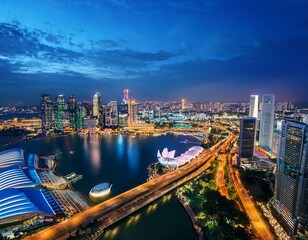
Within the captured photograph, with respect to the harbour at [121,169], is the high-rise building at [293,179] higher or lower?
higher

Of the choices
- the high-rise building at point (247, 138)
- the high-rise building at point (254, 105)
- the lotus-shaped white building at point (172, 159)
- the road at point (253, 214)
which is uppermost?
the high-rise building at point (254, 105)

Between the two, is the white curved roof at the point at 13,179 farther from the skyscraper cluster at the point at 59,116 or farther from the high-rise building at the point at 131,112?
the high-rise building at the point at 131,112

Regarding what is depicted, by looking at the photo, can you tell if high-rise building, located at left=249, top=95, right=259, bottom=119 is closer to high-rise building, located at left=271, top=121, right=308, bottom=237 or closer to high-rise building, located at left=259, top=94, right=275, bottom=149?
high-rise building, located at left=259, top=94, right=275, bottom=149

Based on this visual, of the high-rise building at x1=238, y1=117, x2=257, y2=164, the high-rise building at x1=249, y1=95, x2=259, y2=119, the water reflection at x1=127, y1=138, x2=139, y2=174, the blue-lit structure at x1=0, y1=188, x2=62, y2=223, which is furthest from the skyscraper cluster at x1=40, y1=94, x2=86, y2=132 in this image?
the high-rise building at x1=238, y1=117, x2=257, y2=164

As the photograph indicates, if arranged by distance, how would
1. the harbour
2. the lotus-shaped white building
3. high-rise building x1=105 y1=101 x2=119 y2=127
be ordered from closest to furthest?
the harbour → the lotus-shaped white building → high-rise building x1=105 y1=101 x2=119 y2=127

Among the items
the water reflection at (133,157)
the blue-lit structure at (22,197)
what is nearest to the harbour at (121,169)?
the water reflection at (133,157)

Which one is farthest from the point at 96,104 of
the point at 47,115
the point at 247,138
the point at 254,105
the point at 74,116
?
the point at 247,138
